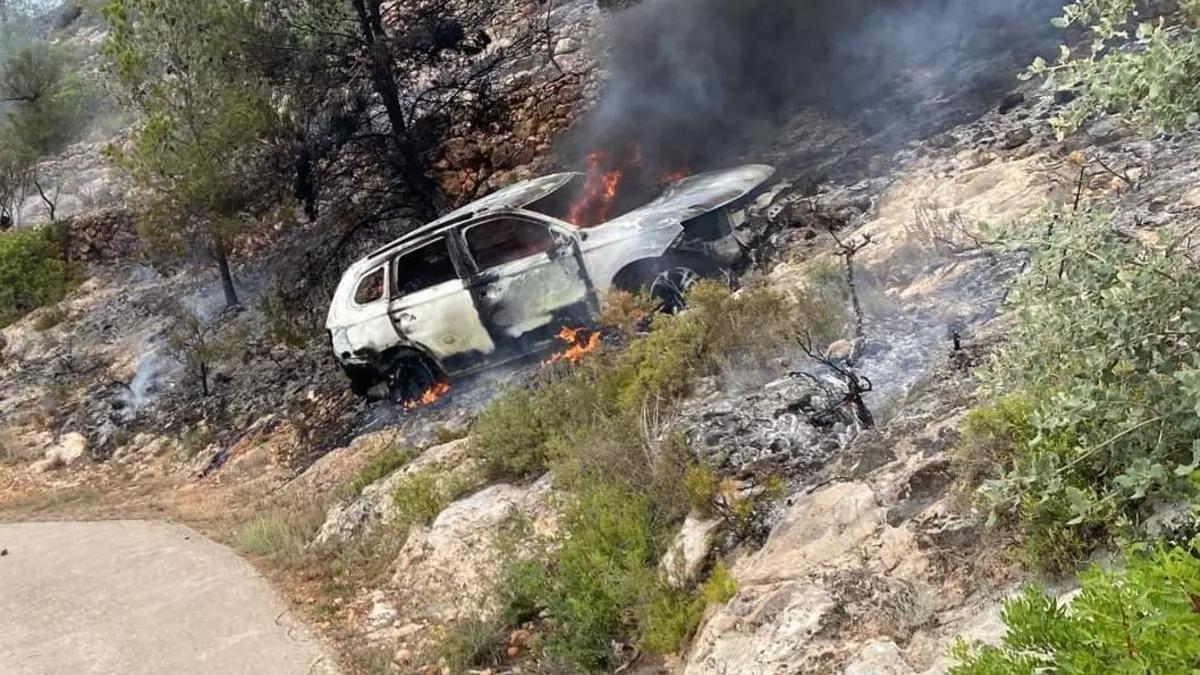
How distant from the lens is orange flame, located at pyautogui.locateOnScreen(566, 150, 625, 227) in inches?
423

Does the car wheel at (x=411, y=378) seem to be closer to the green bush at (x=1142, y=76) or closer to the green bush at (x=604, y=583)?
the green bush at (x=604, y=583)

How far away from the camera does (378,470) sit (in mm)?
9711

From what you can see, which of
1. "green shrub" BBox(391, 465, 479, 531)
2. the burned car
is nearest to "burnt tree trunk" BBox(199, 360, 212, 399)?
the burned car

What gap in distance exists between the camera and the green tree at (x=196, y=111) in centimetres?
1420

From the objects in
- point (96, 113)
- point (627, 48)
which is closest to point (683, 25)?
point (627, 48)

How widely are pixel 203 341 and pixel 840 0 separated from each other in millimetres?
11610

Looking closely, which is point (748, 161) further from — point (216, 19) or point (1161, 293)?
point (1161, 293)

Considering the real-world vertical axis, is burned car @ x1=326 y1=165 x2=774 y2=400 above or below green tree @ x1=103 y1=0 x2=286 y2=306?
below

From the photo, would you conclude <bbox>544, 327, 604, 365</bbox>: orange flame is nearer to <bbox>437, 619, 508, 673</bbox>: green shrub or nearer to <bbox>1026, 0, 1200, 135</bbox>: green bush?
<bbox>437, 619, 508, 673</bbox>: green shrub

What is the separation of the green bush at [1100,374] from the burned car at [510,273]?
21.3ft

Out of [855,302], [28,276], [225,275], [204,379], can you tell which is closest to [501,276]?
[855,302]

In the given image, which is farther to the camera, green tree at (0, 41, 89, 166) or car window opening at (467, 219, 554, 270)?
green tree at (0, 41, 89, 166)

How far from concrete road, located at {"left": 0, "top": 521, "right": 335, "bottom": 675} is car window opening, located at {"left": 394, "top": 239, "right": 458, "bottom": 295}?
346 centimetres

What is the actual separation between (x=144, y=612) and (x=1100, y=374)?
748 centimetres
